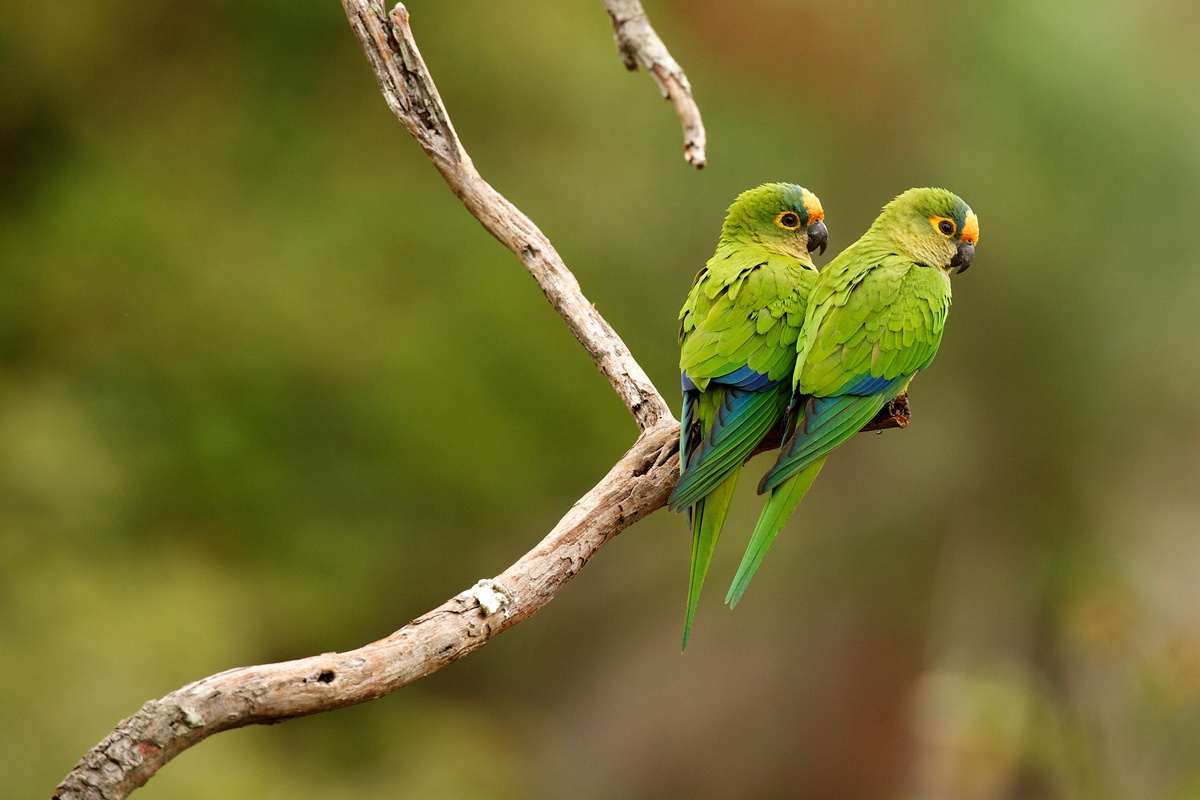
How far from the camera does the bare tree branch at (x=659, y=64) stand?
7.00 feet

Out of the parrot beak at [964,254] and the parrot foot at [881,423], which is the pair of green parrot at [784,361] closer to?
the parrot foot at [881,423]

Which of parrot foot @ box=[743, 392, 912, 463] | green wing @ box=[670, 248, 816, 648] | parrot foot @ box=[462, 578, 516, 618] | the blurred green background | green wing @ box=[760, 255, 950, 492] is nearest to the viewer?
parrot foot @ box=[462, 578, 516, 618]

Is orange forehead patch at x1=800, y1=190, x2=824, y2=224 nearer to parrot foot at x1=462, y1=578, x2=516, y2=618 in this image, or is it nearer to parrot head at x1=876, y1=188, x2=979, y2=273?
parrot head at x1=876, y1=188, x2=979, y2=273

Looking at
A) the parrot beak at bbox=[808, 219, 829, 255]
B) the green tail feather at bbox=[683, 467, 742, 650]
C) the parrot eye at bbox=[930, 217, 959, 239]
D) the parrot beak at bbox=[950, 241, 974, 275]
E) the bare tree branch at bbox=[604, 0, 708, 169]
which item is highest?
the bare tree branch at bbox=[604, 0, 708, 169]

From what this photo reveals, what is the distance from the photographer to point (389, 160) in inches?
261

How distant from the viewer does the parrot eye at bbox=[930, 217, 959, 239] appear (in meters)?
2.98

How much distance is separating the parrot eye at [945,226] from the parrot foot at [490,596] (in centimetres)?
164

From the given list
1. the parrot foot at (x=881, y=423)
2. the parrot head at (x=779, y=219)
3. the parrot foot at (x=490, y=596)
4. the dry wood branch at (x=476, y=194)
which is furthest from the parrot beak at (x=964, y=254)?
the parrot foot at (x=490, y=596)

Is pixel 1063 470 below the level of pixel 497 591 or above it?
below

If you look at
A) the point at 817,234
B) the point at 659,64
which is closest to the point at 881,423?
the point at 817,234

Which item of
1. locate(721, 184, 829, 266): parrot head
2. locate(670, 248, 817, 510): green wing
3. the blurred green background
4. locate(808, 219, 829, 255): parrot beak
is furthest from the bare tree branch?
the blurred green background

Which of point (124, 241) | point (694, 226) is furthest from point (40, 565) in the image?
point (694, 226)

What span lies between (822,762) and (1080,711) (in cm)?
205

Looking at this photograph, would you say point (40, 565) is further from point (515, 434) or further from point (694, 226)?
point (694, 226)
